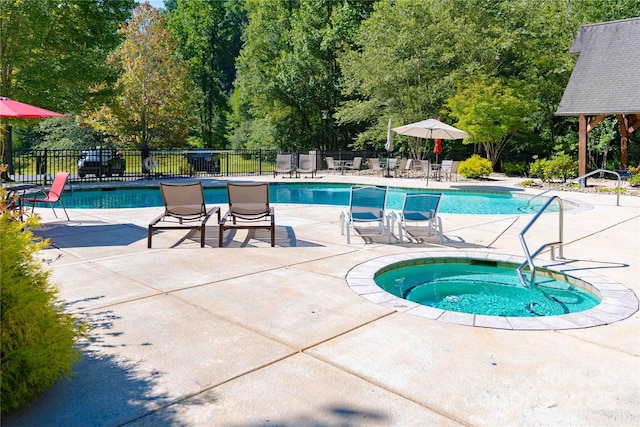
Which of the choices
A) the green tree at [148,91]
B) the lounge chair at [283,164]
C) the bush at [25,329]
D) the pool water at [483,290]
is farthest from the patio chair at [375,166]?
the bush at [25,329]

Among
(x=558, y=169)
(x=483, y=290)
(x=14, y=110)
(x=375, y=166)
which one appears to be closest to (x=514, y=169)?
(x=558, y=169)

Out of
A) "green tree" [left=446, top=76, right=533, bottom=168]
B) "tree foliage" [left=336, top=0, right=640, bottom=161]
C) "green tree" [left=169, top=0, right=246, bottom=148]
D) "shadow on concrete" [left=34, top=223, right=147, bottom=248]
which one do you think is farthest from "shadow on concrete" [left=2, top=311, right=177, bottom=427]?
Result: "green tree" [left=169, top=0, right=246, bottom=148]

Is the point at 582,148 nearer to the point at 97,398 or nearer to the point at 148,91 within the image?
the point at 148,91

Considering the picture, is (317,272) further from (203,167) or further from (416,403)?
(203,167)

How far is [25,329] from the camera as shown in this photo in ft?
8.32

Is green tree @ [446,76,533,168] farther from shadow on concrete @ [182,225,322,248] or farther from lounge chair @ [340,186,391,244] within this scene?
shadow on concrete @ [182,225,322,248]

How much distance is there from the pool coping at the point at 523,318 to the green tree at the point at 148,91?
783 inches

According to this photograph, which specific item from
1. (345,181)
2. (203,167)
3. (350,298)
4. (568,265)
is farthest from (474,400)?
(203,167)

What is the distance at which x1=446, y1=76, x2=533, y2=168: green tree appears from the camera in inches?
798

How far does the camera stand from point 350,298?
4.73m

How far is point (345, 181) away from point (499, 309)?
13981 mm

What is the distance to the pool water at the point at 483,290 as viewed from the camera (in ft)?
17.0

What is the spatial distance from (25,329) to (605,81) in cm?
2055

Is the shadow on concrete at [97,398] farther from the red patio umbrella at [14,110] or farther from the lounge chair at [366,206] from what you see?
the red patio umbrella at [14,110]
